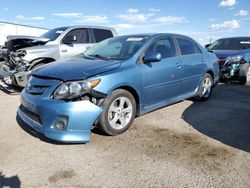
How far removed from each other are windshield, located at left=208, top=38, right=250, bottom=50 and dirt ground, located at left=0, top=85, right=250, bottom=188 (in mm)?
5772

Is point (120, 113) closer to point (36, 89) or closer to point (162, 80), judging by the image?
point (162, 80)

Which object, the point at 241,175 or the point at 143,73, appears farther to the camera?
the point at 143,73

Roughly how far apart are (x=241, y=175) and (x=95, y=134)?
2160 millimetres

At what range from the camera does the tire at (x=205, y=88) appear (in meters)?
6.43

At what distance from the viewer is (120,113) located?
4.31 m

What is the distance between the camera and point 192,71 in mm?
5887

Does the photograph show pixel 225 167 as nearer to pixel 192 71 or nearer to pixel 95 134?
pixel 95 134

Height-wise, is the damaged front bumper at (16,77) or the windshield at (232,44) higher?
the windshield at (232,44)

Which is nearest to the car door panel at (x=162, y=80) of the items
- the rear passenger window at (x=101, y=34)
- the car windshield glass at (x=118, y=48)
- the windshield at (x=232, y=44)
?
the car windshield glass at (x=118, y=48)

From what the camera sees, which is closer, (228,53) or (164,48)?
(164,48)

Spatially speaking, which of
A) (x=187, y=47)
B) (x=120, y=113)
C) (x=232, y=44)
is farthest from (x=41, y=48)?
(x=232, y=44)

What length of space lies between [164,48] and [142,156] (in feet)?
7.97

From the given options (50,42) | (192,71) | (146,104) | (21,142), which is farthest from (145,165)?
(50,42)

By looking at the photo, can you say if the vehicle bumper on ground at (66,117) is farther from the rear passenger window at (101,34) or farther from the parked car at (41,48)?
the rear passenger window at (101,34)
